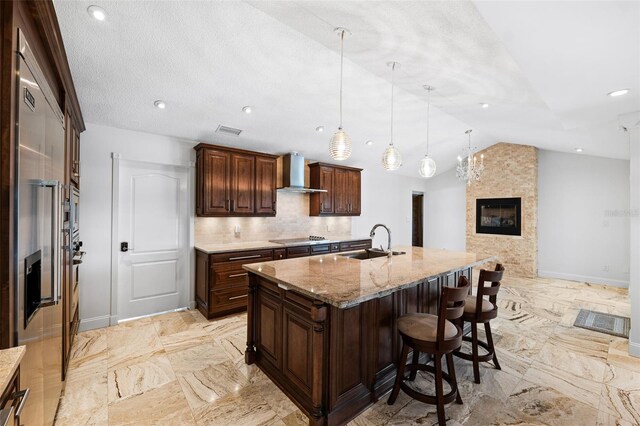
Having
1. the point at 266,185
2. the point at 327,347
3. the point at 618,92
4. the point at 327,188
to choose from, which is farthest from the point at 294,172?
the point at 618,92

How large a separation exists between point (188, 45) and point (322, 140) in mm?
2608

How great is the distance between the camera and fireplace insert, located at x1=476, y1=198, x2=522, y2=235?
6574 millimetres

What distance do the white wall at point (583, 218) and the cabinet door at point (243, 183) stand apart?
6.41m

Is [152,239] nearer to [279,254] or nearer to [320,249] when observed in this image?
[279,254]

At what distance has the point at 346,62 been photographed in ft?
9.48

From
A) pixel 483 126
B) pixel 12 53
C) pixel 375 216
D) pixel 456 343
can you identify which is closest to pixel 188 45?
pixel 12 53

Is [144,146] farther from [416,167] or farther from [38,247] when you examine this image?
[416,167]

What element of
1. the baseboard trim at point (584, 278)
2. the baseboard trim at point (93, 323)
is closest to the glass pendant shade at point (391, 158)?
the baseboard trim at point (93, 323)

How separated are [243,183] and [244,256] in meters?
1.11

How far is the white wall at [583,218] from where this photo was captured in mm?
5523

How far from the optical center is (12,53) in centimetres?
113

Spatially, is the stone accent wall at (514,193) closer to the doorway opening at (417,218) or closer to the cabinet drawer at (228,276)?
the doorway opening at (417,218)

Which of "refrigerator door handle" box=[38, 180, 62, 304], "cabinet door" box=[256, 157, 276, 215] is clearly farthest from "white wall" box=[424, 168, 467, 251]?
"refrigerator door handle" box=[38, 180, 62, 304]

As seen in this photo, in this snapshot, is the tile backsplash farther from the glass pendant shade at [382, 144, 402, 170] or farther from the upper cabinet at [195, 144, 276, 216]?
the glass pendant shade at [382, 144, 402, 170]
